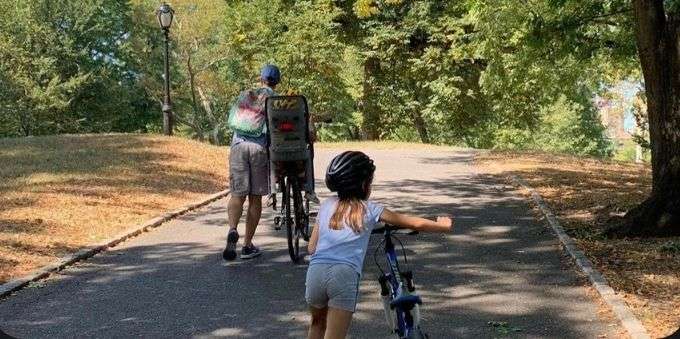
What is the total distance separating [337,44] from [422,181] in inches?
741

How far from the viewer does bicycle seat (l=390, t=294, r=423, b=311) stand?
355cm

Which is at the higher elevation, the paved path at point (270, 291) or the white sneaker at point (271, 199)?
the white sneaker at point (271, 199)

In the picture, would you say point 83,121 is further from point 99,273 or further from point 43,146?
point 99,273

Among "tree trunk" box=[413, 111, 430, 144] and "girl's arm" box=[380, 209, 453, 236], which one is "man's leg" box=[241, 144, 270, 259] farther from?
"tree trunk" box=[413, 111, 430, 144]

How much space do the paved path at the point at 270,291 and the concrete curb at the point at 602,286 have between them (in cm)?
13

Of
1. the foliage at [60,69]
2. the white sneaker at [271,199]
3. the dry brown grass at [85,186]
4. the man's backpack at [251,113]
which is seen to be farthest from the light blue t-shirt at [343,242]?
the foliage at [60,69]

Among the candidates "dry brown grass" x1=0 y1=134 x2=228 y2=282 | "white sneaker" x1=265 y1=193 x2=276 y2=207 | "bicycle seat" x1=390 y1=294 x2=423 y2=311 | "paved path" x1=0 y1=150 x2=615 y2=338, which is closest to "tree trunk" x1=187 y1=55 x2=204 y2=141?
"dry brown grass" x1=0 y1=134 x2=228 y2=282

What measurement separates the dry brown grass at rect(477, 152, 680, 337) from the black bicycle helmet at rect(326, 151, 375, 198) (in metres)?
2.86

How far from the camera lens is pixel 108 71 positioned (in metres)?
43.0

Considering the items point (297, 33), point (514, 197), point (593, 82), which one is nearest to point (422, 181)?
point (514, 197)

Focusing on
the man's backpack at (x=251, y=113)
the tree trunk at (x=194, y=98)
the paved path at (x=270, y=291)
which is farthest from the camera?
the tree trunk at (x=194, y=98)

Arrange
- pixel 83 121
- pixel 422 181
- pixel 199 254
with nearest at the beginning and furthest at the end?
pixel 199 254
pixel 422 181
pixel 83 121

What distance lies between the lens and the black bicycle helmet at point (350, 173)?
3.58 meters

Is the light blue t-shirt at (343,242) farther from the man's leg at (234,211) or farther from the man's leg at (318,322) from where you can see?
the man's leg at (234,211)
